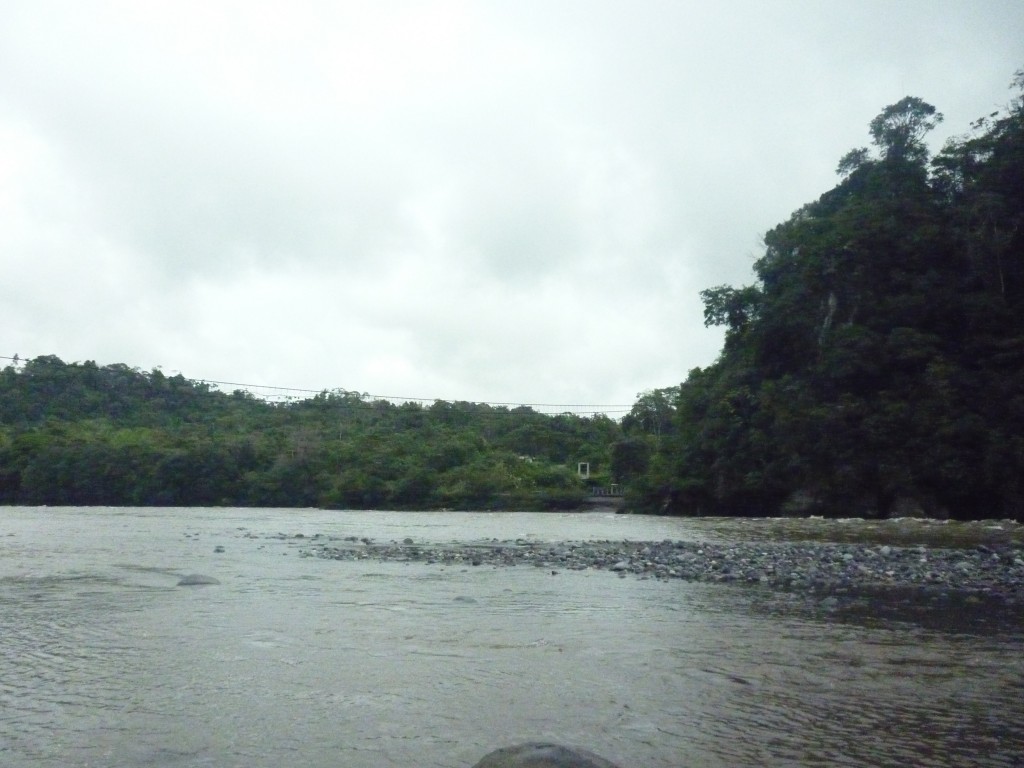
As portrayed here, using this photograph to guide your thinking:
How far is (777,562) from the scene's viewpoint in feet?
62.0

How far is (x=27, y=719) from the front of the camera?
6.76m

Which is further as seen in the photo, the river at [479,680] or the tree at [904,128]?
the tree at [904,128]

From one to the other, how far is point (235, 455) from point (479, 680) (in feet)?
272

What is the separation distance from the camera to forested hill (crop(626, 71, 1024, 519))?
152 ft

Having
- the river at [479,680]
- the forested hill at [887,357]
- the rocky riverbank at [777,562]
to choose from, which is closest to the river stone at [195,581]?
the river at [479,680]

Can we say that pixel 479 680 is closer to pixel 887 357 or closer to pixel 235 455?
pixel 887 357

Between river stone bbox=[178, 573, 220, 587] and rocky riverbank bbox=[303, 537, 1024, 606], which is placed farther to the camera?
river stone bbox=[178, 573, 220, 587]

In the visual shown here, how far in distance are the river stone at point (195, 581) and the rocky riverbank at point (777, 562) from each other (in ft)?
19.2

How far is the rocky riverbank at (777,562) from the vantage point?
14984 mm

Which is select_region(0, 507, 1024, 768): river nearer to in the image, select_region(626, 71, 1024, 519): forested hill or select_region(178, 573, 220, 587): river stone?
select_region(178, 573, 220, 587): river stone

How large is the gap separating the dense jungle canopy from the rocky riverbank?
86.5 feet

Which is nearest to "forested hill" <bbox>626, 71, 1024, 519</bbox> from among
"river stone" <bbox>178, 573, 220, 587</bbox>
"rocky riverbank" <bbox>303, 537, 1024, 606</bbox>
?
"rocky riverbank" <bbox>303, 537, 1024, 606</bbox>

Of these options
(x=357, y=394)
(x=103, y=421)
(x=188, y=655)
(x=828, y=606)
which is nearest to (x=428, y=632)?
(x=188, y=655)

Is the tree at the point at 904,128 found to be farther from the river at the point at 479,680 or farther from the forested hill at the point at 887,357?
the river at the point at 479,680
